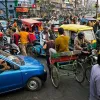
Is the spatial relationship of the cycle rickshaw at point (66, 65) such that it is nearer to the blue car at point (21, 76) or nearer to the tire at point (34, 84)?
the blue car at point (21, 76)

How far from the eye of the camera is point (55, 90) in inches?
272

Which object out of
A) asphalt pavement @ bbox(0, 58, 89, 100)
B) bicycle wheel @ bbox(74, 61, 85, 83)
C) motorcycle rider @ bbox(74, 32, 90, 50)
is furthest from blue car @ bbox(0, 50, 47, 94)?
motorcycle rider @ bbox(74, 32, 90, 50)

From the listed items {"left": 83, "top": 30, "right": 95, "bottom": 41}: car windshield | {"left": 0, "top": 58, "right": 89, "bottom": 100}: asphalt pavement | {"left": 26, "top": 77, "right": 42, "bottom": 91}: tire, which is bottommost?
{"left": 0, "top": 58, "right": 89, "bottom": 100}: asphalt pavement

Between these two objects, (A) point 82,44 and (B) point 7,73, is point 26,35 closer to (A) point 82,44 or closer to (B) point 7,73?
(A) point 82,44

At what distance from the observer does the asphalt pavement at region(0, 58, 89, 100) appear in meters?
6.41

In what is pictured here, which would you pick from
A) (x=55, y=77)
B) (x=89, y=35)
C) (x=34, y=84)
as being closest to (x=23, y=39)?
(x=89, y=35)

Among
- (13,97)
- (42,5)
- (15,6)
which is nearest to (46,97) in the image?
(13,97)

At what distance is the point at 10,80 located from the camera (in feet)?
20.5

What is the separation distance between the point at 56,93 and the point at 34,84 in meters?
0.75

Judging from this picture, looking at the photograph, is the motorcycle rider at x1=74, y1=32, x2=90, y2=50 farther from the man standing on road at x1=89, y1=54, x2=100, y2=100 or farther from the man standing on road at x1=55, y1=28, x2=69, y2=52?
the man standing on road at x1=89, y1=54, x2=100, y2=100

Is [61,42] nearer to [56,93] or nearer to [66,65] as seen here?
[66,65]

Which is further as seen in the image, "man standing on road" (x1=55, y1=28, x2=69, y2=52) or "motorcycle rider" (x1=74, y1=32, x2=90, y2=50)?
"motorcycle rider" (x1=74, y1=32, x2=90, y2=50)

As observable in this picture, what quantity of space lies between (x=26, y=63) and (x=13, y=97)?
3.79 ft

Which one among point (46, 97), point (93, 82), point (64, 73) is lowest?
point (46, 97)
